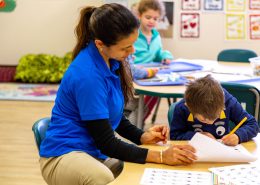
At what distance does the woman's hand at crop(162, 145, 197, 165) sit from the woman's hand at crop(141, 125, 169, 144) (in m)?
0.23

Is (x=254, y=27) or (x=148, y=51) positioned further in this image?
(x=254, y=27)

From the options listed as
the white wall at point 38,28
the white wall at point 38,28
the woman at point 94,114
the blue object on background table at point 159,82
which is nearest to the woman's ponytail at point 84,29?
the woman at point 94,114

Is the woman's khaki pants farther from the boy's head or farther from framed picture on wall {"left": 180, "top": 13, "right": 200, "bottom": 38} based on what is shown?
framed picture on wall {"left": 180, "top": 13, "right": 200, "bottom": 38}

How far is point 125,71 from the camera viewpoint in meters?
2.01

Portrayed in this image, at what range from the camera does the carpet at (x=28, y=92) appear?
18.1ft

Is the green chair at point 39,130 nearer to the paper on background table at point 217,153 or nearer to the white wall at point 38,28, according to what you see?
the paper on background table at point 217,153

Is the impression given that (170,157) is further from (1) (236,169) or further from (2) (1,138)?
(2) (1,138)

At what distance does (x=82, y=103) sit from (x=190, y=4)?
4440 millimetres

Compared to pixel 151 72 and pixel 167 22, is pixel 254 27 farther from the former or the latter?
pixel 151 72

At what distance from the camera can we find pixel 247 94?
2.78 m

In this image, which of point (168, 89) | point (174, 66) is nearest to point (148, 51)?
point (174, 66)

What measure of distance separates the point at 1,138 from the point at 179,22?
289 cm

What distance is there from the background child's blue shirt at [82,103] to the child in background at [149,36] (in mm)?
1777

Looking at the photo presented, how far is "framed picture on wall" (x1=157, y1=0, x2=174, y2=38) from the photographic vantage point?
5904 mm
